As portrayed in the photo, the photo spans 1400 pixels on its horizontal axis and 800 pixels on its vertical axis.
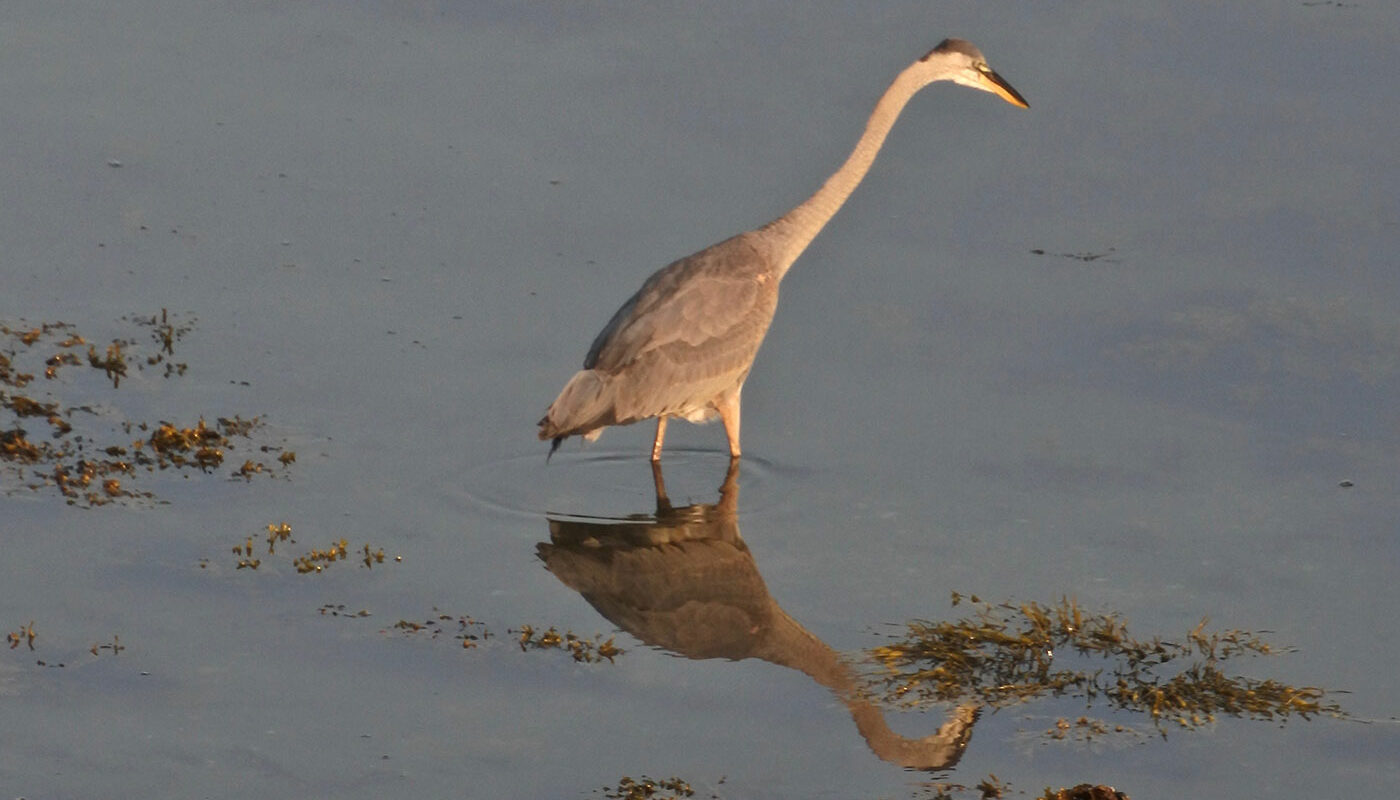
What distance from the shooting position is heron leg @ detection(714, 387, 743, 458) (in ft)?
36.5

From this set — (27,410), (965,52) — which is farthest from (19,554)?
(965,52)

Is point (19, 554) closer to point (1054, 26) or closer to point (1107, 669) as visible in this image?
point (1107, 669)

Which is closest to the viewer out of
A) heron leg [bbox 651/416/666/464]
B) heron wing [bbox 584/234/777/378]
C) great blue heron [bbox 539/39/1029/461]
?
great blue heron [bbox 539/39/1029/461]

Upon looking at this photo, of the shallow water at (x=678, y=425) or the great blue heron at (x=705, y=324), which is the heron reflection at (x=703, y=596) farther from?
the great blue heron at (x=705, y=324)

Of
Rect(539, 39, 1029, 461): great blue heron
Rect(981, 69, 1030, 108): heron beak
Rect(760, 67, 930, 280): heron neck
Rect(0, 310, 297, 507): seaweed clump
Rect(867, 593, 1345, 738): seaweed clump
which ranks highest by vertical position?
Rect(981, 69, 1030, 108): heron beak

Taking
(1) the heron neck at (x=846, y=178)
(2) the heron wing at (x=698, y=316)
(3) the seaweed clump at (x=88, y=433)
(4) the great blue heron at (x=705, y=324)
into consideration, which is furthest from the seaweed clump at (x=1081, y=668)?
(3) the seaweed clump at (x=88, y=433)

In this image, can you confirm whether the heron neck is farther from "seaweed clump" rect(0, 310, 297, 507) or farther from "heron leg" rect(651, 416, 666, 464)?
"seaweed clump" rect(0, 310, 297, 507)

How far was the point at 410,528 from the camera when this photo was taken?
985 centimetres

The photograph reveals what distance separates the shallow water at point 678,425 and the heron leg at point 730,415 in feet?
0.74

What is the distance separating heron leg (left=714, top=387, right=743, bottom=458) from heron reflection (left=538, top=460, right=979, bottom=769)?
0.83 ft

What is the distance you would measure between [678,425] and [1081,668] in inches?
155

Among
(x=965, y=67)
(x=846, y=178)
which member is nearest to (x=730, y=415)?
(x=846, y=178)

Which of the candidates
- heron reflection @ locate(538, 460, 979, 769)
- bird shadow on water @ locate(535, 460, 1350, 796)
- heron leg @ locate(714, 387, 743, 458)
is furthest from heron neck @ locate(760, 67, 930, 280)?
bird shadow on water @ locate(535, 460, 1350, 796)

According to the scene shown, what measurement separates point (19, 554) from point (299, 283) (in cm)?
340
